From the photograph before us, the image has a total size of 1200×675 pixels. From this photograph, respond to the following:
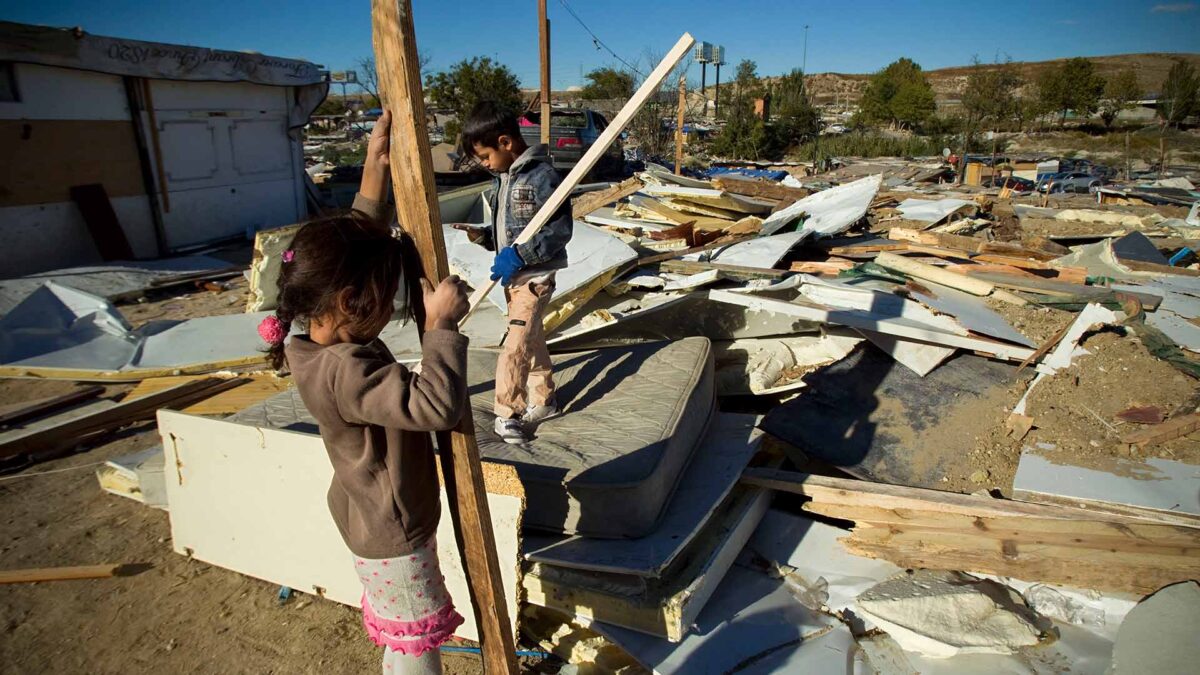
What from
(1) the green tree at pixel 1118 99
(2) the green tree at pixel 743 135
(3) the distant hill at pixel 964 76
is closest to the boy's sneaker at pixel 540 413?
(2) the green tree at pixel 743 135

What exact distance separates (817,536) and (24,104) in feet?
33.9

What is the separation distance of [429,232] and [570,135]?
497 inches

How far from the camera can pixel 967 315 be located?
4422mm

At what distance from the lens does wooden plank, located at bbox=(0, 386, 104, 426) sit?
4.29 meters

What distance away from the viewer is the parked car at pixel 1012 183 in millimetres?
14680

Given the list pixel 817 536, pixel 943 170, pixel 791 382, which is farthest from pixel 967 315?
pixel 943 170

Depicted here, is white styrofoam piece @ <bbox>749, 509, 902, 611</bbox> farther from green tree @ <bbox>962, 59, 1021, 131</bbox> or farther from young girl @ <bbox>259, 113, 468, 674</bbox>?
green tree @ <bbox>962, 59, 1021, 131</bbox>

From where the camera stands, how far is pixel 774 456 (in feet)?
11.7

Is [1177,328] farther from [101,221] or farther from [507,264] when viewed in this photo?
[101,221]

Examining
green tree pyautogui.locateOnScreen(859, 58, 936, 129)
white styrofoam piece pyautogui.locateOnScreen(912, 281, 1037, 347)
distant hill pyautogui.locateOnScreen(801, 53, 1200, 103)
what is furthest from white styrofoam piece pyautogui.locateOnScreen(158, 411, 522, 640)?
distant hill pyautogui.locateOnScreen(801, 53, 1200, 103)

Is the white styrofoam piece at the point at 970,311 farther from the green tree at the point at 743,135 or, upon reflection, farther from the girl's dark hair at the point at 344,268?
the green tree at the point at 743,135

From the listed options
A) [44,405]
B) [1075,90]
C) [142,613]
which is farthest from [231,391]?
[1075,90]

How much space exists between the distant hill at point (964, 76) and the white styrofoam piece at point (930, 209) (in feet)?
147

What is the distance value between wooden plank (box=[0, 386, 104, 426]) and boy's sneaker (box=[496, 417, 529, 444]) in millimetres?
3422
